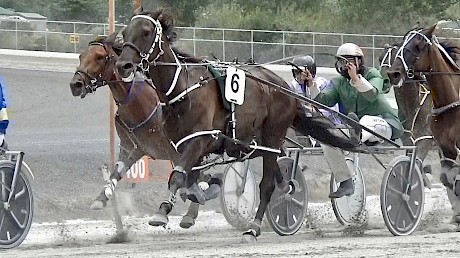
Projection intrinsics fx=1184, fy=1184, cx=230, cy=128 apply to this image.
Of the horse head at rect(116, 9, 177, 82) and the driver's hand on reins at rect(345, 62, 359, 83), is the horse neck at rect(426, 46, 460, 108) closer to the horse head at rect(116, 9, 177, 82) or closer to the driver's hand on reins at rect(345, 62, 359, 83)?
the driver's hand on reins at rect(345, 62, 359, 83)

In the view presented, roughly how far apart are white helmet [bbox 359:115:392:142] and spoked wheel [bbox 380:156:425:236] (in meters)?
0.29

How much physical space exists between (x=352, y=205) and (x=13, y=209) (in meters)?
3.60

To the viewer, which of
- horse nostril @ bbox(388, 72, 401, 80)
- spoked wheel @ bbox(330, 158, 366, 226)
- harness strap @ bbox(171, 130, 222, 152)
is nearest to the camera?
harness strap @ bbox(171, 130, 222, 152)

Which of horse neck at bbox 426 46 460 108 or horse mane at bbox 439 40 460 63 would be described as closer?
horse neck at bbox 426 46 460 108

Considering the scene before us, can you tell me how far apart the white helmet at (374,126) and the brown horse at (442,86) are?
1.68ft

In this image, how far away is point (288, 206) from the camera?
11758 millimetres

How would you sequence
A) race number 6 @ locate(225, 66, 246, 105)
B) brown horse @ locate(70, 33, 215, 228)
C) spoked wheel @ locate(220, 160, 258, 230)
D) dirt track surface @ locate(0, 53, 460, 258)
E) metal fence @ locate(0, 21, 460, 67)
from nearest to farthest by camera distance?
dirt track surface @ locate(0, 53, 460, 258), race number 6 @ locate(225, 66, 246, 105), brown horse @ locate(70, 33, 215, 228), spoked wheel @ locate(220, 160, 258, 230), metal fence @ locate(0, 21, 460, 67)

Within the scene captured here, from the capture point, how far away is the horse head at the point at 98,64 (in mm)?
11523

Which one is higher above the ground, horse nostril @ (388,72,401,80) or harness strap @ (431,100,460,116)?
horse nostril @ (388,72,401,80)

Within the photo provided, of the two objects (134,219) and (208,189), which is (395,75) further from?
(134,219)

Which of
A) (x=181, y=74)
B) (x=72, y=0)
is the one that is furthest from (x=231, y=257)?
(x=72, y=0)

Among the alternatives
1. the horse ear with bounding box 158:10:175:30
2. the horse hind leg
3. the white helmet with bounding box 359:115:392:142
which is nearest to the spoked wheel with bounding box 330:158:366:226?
the white helmet with bounding box 359:115:392:142

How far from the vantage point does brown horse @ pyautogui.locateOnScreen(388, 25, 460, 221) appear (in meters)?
11.5

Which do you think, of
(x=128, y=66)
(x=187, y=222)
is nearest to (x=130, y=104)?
(x=187, y=222)
